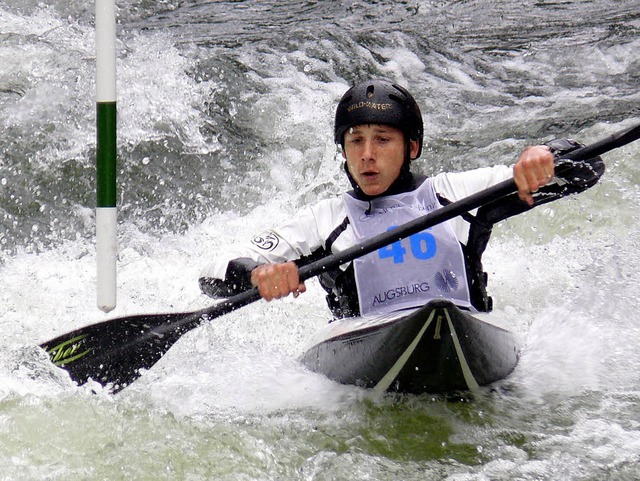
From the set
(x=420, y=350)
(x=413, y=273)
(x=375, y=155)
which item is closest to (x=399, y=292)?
(x=413, y=273)

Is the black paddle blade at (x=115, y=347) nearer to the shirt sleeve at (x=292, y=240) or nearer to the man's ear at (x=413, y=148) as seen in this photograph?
the shirt sleeve at (x=292, y=240)

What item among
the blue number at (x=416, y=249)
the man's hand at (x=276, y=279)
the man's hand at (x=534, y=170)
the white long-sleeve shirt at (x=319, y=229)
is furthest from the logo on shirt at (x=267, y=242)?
the man's hand at (x=534, y=170)

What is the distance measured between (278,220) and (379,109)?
8.75ft

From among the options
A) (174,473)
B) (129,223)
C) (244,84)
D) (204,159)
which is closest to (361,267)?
(174,473)

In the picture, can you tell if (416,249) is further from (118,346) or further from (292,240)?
(118,346)

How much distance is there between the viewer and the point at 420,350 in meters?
3.40

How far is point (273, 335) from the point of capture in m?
5.12

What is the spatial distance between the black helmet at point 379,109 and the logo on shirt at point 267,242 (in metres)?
0.51

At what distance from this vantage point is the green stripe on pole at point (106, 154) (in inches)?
147

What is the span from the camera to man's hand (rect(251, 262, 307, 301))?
3541 mm

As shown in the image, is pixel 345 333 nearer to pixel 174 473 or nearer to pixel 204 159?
pixel 174 473

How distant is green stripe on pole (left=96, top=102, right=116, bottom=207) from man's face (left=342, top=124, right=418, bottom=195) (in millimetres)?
949

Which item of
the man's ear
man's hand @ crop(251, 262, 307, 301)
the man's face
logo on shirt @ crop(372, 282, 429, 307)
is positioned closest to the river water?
logo on shirt @ crop(372, 282, 429, 307)

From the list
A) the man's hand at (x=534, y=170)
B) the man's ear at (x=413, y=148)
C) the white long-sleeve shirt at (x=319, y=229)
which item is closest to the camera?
the man's hand at (x=534, y=170)
